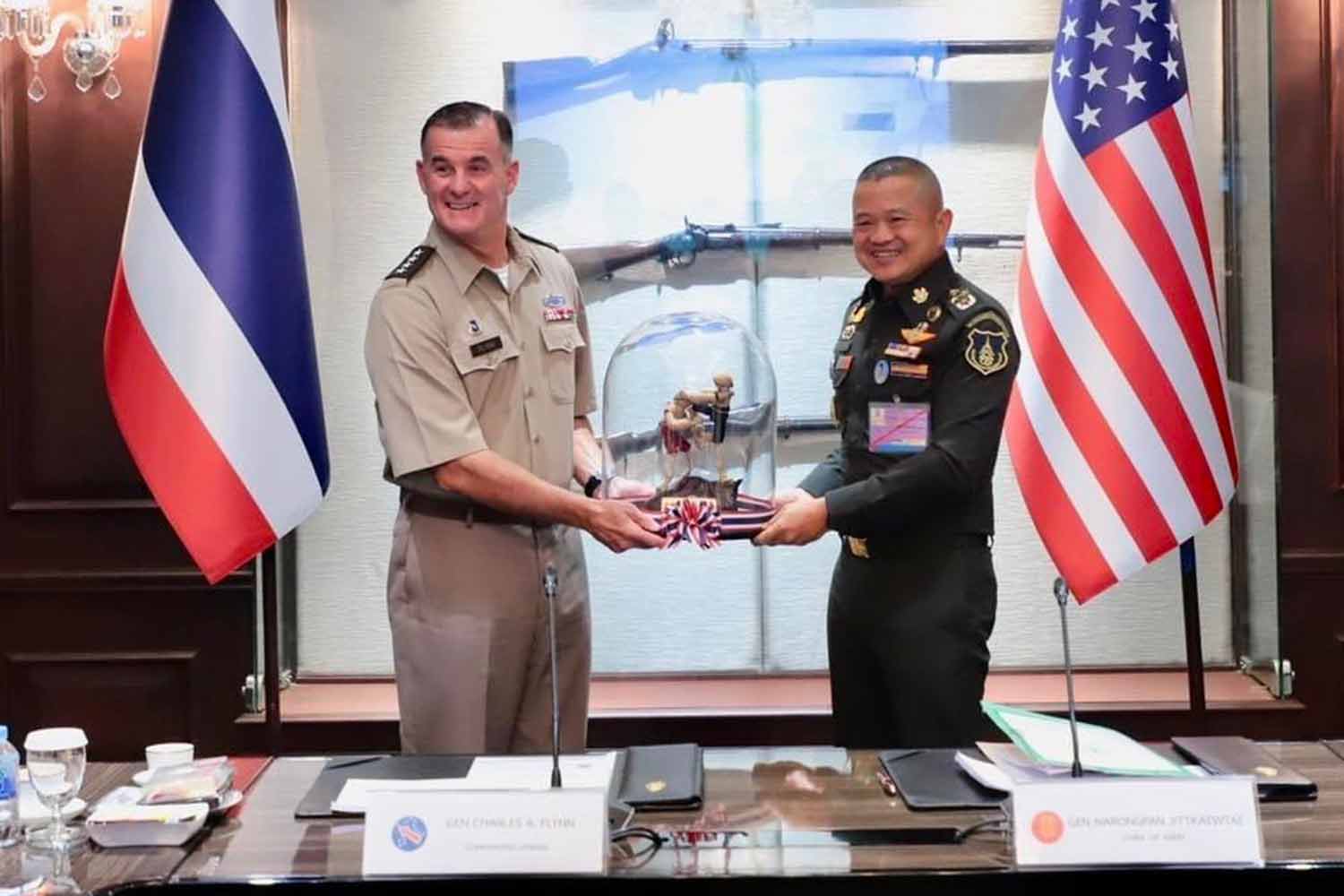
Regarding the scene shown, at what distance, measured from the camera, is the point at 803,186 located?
353 centimetres

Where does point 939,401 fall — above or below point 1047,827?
above

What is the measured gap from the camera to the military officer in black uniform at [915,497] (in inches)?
99.5

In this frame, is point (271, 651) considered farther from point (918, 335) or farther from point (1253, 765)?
point (1253, 765)

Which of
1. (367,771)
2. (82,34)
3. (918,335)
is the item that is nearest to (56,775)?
(367,771)

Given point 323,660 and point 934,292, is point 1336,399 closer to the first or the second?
point 934,292

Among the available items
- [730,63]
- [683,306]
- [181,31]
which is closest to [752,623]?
[683,306]

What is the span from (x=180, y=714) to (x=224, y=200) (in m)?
1.61

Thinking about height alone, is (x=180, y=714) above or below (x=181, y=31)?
below

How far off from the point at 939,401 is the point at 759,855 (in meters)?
1.25

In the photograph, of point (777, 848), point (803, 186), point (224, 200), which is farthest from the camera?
point (803, 186)

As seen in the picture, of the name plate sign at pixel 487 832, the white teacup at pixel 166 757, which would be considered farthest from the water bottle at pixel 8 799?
the name plate sign at pixel 487 832

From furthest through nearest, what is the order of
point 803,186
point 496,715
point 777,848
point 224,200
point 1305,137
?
point 803,186 → point 1305,137 → point 496,715 → point 224,200 → point 777,848

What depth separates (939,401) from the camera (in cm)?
258

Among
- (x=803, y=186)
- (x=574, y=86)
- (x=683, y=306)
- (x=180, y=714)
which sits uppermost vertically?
(x=574, y=86)
